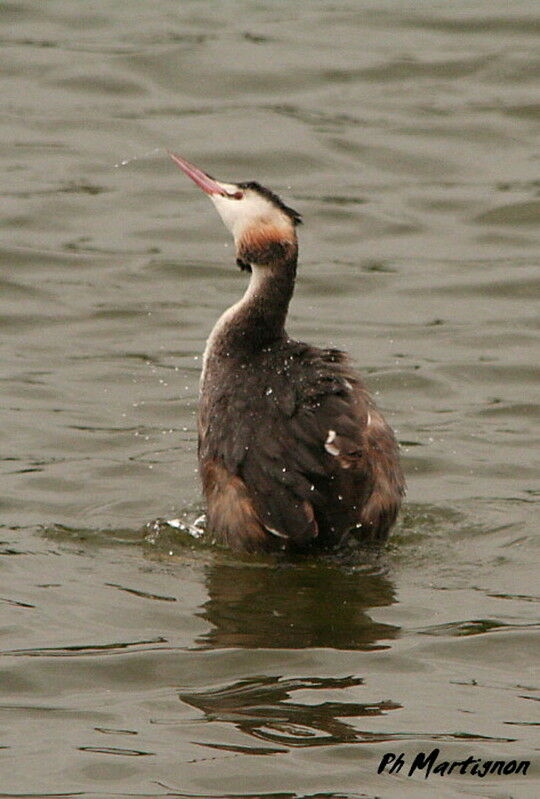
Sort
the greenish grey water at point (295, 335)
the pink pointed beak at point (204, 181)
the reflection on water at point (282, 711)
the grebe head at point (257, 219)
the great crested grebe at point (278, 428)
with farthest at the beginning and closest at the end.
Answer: the pink pointed beak at point (204, 181) < the grebe head at point (257, 219) < the great crested grebe at point (278, 428) < the greenish grey water at point (295, 335) < the reflection on water at point (282, 711)

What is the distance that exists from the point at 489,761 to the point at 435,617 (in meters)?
1.26

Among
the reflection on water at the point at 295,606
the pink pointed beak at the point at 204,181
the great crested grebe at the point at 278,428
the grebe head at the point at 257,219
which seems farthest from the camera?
the pink pointed beak at the point at 204,181

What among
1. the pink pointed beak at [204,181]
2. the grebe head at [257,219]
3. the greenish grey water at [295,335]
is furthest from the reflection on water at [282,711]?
the pink pointed beak at [204,181]

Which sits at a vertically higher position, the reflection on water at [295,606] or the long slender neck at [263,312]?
the long slender neck at [263,312]

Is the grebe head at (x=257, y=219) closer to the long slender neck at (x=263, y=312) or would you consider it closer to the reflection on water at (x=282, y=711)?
the long slender neck at (x=263, y=312)

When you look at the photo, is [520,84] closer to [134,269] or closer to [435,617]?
[134,269]

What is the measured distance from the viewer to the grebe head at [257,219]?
7816 millimetres

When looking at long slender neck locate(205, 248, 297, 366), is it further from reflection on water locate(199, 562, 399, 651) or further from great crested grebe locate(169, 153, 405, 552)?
reflection on water locate(199, 562, 399, 651)

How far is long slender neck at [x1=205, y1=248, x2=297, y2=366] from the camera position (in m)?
7.91

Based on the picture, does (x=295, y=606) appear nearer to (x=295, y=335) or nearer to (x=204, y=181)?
(x=204, y=181)

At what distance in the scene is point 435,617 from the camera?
268 inches

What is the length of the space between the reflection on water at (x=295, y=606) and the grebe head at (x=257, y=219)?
4.93 ft

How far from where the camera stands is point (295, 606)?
698 cm

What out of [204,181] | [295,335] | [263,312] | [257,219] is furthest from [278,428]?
[295,335]
